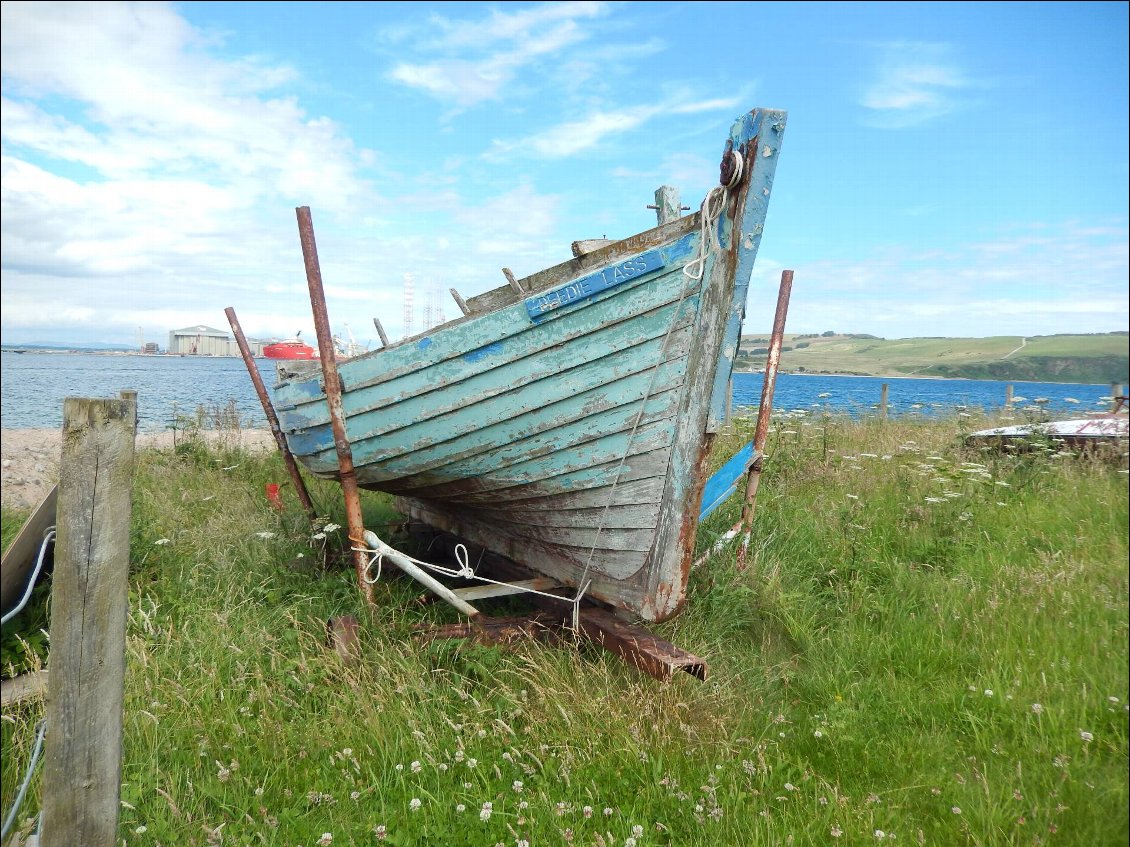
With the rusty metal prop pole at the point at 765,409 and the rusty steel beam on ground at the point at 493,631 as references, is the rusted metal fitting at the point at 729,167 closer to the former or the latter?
the rusty metal prop pole at the point at 765,409

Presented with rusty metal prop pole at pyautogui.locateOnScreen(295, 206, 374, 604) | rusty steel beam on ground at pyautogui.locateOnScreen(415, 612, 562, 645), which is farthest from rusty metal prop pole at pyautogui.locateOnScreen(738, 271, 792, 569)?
rusty metal prop pole at pyautogui.locateOnScreen(295, 206, 374, 604)

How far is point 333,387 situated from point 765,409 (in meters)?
3.00

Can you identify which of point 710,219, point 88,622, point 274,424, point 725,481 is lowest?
point 88,622

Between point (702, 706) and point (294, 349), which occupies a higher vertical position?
point (294, 349)

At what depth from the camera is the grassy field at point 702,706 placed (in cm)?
270

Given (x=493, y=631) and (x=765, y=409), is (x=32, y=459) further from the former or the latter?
(x=765, y=409)

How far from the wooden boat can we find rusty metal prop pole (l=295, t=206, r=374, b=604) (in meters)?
0.24

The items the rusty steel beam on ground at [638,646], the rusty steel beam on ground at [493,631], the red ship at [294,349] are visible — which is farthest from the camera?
the red ship at [294,349]

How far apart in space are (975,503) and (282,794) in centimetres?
485

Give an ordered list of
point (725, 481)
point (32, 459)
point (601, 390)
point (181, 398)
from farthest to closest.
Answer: point (181, 398) → point (32, 459) → point (725, 481) → point (601, 390)

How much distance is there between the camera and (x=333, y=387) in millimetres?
4207

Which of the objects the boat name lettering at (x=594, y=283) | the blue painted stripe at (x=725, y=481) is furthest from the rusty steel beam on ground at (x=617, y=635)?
the boat name lettering at (x=594, y=283)

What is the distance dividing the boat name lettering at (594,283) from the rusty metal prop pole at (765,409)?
191 cm

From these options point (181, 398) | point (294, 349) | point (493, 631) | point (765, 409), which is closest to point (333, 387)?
point (493, 631)
